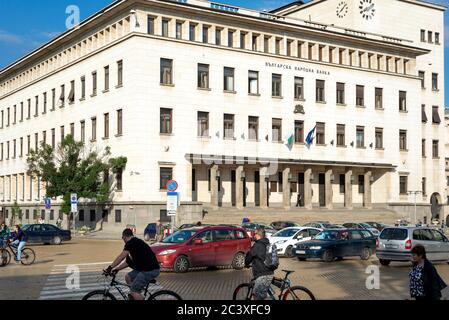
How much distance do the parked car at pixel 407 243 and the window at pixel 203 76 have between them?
33.8m

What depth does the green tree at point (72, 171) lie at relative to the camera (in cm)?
5438

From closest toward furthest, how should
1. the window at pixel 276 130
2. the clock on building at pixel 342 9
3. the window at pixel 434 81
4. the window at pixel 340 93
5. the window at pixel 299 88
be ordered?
the window at pixel 276 130, the window at pixel 299 88, the window at pixel 340 93, the clock on building at pixel 342 9, the window at pixel 434 81

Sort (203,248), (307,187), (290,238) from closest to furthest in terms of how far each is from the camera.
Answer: (203,248), (290,238), (307,187)

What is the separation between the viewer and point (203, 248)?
78.6ft

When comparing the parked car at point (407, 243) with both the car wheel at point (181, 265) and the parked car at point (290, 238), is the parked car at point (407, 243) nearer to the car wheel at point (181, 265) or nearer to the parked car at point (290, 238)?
the parked car at point (290, 238)

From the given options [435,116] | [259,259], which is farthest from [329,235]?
[435,116]

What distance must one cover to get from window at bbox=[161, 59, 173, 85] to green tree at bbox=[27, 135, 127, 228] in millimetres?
7236

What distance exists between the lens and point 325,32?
214ft

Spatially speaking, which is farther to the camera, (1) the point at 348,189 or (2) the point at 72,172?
(1) the point at 348,189

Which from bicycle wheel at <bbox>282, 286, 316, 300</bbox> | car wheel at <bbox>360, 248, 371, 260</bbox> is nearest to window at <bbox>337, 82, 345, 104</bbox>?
car wheel at <bbox>360, 248, 371, 260</bbox>

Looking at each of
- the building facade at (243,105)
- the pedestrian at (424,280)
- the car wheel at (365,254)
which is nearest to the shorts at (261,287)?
the pedestrian at (424,280)

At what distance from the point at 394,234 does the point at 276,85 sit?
38.0m

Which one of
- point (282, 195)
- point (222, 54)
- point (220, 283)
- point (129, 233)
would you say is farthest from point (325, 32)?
point (129, 233)

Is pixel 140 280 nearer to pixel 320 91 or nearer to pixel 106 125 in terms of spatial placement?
pixel 106 125
